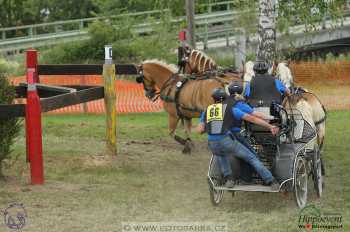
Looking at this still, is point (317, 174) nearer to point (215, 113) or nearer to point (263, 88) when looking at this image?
point (263, 88)

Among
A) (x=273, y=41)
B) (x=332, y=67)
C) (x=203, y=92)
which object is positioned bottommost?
(x=332, y=67)

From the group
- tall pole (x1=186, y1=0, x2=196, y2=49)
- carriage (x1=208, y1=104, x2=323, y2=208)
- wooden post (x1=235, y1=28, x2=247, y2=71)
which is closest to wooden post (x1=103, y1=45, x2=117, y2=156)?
carriage (x1=208, y1=104, x2=323, y2=208)

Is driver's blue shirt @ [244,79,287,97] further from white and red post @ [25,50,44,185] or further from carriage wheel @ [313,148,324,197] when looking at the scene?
white and red post @ [25,50,44,185]

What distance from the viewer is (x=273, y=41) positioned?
1380 centimetres

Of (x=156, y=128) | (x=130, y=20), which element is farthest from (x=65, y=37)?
(x=156, y=128)

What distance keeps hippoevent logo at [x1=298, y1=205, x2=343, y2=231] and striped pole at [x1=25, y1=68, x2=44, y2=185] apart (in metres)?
3.83

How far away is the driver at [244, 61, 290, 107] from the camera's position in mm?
10484

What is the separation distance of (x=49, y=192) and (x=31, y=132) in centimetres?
90

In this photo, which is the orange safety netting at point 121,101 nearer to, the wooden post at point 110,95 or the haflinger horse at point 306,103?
the wooden post at point 110,95

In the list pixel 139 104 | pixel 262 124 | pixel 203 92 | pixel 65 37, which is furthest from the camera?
pixel 65 37

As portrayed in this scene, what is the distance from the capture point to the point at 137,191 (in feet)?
34.8

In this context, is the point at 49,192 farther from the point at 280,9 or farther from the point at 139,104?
the point at 139,104

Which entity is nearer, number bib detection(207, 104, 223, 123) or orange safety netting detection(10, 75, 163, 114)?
number bib detection(207, 104, 223, 123)

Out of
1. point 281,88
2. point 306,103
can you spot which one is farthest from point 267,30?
point 281,88
